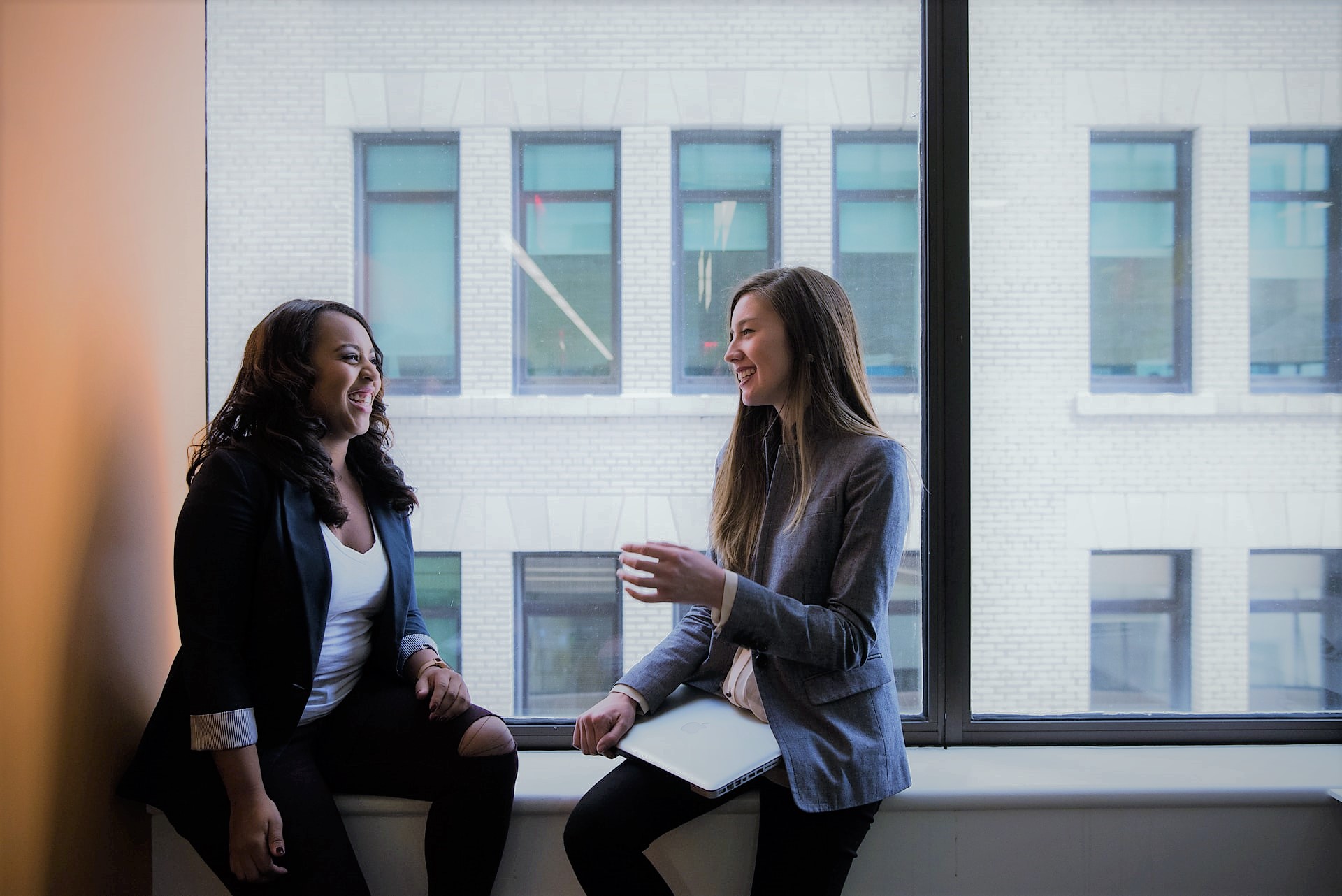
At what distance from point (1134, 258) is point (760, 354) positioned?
127 centimetres

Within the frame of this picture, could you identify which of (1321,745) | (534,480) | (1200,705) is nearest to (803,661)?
(534,480)

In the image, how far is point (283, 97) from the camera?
2.09 metres

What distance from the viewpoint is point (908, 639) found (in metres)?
2.13

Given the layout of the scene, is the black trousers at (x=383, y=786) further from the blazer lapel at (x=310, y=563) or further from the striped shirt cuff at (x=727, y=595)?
the striped shirt cuff at (x=727, y=595)

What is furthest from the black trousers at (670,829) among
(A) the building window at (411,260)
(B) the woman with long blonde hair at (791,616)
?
(A) the building window at (411,260)

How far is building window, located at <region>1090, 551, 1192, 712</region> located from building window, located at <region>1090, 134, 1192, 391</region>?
21.2 inches

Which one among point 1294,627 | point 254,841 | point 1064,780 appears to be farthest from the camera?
point 1294,627

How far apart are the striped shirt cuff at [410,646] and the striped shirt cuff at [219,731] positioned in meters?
0.33

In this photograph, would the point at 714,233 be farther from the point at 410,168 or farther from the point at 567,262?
the point at 410,168

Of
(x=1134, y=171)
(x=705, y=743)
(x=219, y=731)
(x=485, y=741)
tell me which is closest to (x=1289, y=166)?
(x=1134, y=171)

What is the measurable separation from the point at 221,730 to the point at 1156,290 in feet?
8.18

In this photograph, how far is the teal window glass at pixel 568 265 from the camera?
6.98 ft

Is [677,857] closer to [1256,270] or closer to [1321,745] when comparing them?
[1321,745]

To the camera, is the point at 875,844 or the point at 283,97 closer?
the point at 875,844
